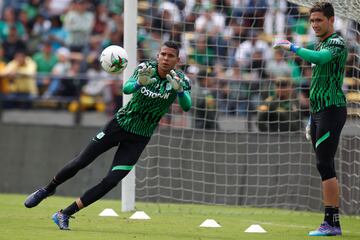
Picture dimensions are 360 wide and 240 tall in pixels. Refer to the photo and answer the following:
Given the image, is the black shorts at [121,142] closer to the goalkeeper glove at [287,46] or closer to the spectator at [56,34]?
the goalkeeper glove at [287,46]

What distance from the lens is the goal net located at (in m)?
13.4

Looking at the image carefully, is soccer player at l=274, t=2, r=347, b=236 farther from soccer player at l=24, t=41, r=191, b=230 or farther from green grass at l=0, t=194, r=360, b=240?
soccer player at l=24, t=41, r=191, b=230

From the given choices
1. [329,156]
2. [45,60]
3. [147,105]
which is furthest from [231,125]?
[45,60]

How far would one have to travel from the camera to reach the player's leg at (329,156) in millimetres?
8961

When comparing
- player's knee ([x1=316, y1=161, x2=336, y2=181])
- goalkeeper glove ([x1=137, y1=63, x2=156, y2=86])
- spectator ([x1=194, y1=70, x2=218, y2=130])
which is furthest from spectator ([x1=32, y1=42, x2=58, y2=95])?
player's knee ([x1=316, y1=161, x2=336, y2=181])

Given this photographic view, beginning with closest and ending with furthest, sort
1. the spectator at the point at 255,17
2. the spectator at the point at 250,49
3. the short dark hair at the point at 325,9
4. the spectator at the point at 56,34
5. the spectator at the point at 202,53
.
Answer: the short dark hair at the point at 325,9
the spectator at the point at 255,17
the spectator at the point at 202,53
the spectator at the point at 250,49
the spectator at the point at 56,34

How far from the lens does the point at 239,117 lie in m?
13.8

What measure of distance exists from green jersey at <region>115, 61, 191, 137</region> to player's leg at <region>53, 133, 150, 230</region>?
0.39ft

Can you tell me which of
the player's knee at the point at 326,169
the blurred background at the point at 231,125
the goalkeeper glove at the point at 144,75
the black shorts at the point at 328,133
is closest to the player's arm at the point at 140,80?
the goalkeeper glove at the point at 144,75

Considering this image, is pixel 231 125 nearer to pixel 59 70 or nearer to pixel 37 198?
pixel 37 198

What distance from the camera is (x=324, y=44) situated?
29.2 feet

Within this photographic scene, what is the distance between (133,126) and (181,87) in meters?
0.69

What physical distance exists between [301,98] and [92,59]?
6.61 metres

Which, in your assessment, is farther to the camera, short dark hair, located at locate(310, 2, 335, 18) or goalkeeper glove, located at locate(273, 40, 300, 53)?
short dark hair, located at locate(310, 2, 335, 18)
